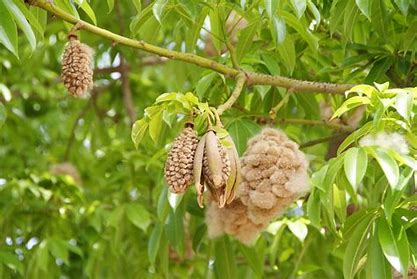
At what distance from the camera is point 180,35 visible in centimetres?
308

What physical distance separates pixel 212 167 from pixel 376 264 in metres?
0.42

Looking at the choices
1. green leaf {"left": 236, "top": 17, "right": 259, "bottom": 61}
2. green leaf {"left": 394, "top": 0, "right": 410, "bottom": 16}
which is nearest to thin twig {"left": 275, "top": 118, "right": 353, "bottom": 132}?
green leaf {"left": 236, "top": 17, "right": 259, "bottom": 61}

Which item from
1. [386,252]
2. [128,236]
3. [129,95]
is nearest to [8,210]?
[128,236]

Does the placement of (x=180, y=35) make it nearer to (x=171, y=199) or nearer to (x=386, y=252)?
(x=171, y=199)

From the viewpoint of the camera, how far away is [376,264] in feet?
5.90

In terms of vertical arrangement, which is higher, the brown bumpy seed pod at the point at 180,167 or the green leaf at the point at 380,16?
the green leaf at the point at 380,16

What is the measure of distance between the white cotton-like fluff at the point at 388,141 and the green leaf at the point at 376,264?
188mm

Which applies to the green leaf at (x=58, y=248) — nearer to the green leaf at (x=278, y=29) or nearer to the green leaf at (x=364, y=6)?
the green leaf at (x=278, y=29)

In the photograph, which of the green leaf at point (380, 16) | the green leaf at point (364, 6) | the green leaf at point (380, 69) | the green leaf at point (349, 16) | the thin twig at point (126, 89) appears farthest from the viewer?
the thin twig at point (126, 89)

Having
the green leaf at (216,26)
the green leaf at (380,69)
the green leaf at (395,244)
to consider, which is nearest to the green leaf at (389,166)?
the green leaf at (395,244)

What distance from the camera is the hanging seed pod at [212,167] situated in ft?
5.34

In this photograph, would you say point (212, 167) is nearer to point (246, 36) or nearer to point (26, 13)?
point (26, 13)

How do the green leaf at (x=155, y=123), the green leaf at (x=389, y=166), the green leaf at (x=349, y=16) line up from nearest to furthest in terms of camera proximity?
the green leaf at (x=389, y=166), the green leaf at (x=155, y=123), the green leaf at (x=349, y=16)

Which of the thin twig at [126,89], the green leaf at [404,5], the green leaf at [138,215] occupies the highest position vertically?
the thin twig at [126,89]
